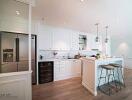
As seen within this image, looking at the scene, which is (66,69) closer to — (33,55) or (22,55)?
(33,55)

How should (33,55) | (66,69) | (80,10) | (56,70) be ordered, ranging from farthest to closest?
(66,69), (56,70), (33,55), (80,10)

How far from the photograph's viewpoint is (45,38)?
5242 mm

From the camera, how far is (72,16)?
4547 millimetres

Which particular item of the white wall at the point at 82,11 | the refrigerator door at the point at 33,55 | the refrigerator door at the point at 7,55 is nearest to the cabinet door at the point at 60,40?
the white wall at the point at 82,11

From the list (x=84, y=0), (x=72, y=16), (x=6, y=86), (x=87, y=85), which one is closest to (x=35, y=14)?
(x=72, y=16)

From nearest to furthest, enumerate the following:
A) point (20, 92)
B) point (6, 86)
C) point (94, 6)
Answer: point (6, 86)
point (20, 92)
point (94, 6)

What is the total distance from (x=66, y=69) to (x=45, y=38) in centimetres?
176

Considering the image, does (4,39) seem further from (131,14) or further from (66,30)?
(131,14)

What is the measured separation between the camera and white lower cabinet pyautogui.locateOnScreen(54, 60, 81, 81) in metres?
5.18

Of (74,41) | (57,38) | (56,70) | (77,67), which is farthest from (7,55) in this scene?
(74,41)

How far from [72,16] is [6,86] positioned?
333 cm

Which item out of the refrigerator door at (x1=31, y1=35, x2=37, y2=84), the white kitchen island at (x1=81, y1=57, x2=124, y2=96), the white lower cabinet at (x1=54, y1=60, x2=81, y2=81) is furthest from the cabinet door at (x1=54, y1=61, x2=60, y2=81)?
the white kitchen island at (x1=81, y1=57, x2=124, y2=96)

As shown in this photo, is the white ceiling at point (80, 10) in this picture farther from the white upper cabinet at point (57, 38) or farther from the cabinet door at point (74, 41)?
the cabinet door at point (74, 41)

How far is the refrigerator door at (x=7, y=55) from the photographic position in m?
2.72
